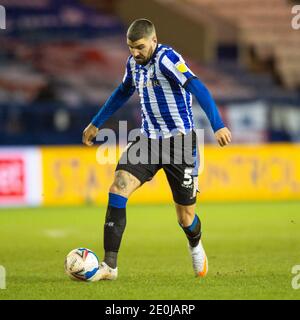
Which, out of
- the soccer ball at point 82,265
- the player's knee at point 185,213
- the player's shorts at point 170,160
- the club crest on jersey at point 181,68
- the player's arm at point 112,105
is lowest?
the soccer ball at point 82,265

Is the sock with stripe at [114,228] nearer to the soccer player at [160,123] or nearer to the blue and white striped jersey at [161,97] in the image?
the soccer player at [160,123]

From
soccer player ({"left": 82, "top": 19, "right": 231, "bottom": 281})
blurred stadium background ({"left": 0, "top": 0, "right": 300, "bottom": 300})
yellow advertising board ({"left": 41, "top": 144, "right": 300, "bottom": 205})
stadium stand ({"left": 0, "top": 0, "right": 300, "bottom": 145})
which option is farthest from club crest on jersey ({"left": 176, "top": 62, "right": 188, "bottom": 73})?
stadium stand ({"left": 0, "top": 0, "right": 300, "bottom": 145})

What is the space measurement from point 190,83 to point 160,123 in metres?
0.51

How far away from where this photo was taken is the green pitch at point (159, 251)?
7.36 metres

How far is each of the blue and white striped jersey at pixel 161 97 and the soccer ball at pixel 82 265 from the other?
114 centimetres

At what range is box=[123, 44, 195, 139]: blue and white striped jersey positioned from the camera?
784 centimetres

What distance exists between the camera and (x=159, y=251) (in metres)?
10.5

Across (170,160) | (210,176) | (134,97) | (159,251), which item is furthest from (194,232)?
(134,97)

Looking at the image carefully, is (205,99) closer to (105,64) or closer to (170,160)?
(170,160)

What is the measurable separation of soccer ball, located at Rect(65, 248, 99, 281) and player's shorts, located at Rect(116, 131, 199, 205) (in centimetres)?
77

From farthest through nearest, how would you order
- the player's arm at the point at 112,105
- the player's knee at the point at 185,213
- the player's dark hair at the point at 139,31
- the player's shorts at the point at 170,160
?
the player's arm at the point at 112,105
the player's knee at the point at 185,213
the player's shorts at the point at 170,160
the player's dark hair at the point at 139,31

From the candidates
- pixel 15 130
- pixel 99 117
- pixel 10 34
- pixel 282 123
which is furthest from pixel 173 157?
pixel 10 34

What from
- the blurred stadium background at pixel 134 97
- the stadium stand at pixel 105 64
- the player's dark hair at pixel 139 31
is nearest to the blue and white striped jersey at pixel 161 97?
the player's dark hair at pixel 139 31
